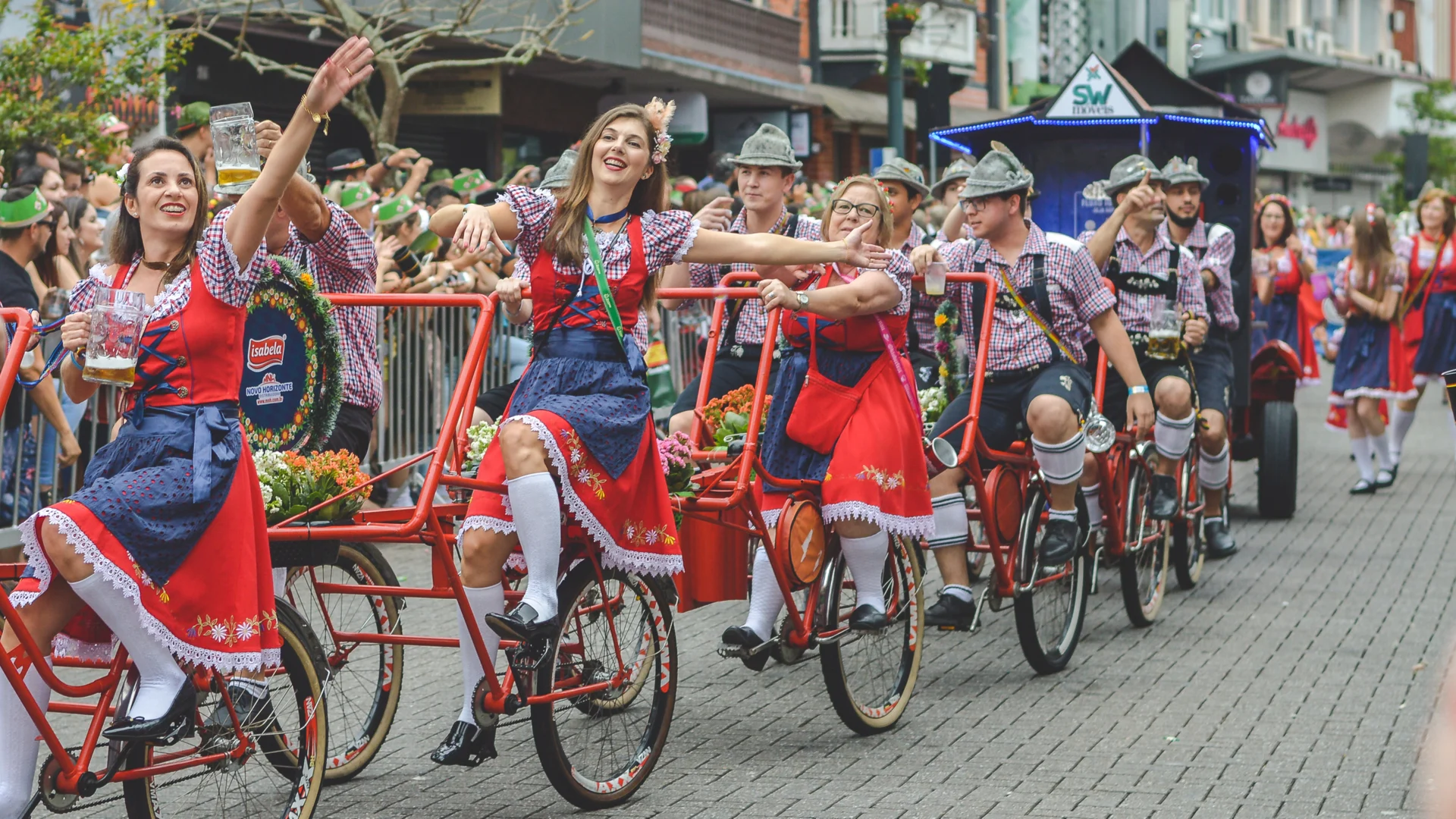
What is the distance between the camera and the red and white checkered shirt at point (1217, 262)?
1038cm

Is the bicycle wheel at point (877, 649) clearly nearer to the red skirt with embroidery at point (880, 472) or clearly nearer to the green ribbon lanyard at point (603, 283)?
the red skirt with embroidery at point (880, 472)

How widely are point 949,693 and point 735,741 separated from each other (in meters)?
1.16

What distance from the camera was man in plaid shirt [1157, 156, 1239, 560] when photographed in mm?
10242

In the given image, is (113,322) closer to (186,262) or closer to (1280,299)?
(186,262)

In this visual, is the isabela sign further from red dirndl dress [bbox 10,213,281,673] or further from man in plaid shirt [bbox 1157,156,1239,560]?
red dirndl dress [bbox 10,213,281,673]

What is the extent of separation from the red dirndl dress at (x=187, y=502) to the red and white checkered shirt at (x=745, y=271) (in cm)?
308

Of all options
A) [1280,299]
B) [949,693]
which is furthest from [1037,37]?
[949,693]

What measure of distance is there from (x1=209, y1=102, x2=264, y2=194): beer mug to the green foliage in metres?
6.72

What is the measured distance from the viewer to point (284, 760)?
4.72 m

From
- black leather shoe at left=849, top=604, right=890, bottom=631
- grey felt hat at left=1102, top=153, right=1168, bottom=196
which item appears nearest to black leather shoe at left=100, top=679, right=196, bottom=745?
black leather shoe at left=849, top=604, right=890, bottom=631

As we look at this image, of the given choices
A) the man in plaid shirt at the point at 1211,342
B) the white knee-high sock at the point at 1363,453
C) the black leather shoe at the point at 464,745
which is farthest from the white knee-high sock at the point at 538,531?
the white knee-high sock at the point at 1363,453

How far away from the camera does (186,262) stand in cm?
460

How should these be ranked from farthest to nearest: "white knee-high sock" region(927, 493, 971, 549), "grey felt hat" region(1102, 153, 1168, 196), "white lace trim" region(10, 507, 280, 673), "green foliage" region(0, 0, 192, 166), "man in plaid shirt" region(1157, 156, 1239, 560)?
1. "green foliage" region(0, 0, 192, 166)
2. "man in plaid shirt" region(1157, 156, 1239, 560)
3. "grey felt hat" region(1102, 153, 1168, 196)
4. "white knee-high sock" region(927, 493, 971, 549)
5. "white lace trim" region(10, 507, 280, 673)

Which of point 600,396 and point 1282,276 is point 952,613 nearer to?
point 600,396
